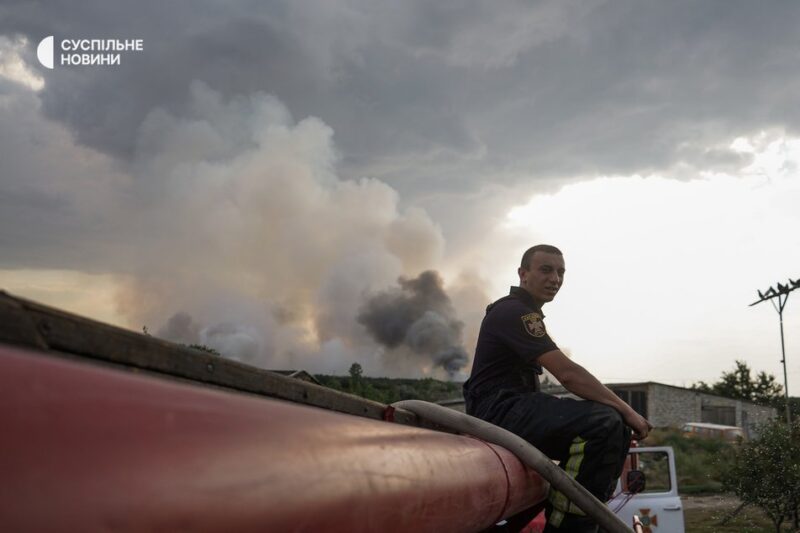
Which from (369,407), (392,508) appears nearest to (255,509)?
(392,508)

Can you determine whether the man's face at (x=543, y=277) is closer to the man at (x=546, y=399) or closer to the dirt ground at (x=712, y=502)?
the man at (x=546, y=399)

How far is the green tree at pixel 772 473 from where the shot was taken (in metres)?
14.4

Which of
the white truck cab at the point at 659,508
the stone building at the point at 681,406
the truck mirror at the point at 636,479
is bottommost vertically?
the white truck cab at the point at 659,508

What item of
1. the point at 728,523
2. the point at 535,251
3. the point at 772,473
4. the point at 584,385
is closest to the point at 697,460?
the point at 728,523

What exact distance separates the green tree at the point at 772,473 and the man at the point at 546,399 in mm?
12114

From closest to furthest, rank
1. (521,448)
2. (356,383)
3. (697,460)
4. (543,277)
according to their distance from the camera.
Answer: (521,448)
(543,277)
(697,460)
(356,383)

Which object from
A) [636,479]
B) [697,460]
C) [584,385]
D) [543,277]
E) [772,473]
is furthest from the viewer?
[697,460]

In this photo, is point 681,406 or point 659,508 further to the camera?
point 681,406

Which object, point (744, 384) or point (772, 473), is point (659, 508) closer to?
point (772, 473)

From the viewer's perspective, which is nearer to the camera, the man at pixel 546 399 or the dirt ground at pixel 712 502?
the man at pixel 546 399

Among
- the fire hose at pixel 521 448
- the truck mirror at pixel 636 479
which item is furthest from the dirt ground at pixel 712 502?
the fire hose at pixel 521 448

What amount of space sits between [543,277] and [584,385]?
0.61 meters

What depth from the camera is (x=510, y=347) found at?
12.2 feet

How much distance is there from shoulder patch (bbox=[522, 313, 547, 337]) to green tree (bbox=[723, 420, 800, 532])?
1232cm
